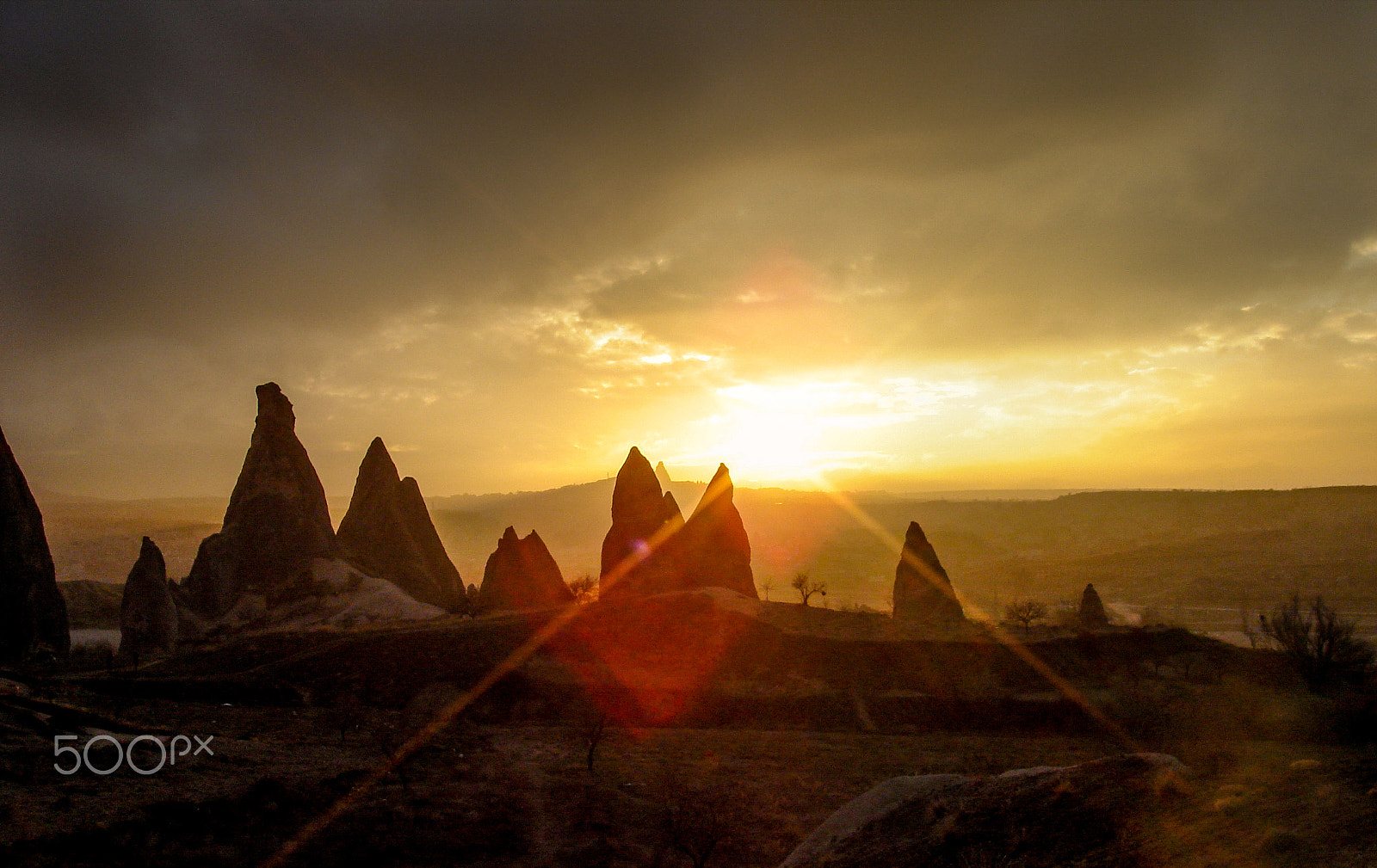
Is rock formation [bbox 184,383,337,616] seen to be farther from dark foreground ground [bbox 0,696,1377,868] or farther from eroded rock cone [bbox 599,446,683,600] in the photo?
dark foreground ground [bbox 0,696,1377,868]

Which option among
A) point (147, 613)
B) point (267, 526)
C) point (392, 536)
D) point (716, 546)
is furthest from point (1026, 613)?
point (147, 613)

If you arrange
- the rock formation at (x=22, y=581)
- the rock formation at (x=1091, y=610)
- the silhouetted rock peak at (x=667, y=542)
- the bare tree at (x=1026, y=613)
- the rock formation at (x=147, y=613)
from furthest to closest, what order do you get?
the bare tree at (x=1026, y=613) < the silhouetted rock peak at (x=667, y=542) < the rock formation at (x=1091, y=610) < the rock formation at (x=147, y=613) < the rock formation at (x=22, y=581)

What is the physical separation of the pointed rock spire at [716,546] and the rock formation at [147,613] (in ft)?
121

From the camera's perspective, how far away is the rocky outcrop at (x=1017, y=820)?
33.8ft

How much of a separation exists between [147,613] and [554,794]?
43.7 meters

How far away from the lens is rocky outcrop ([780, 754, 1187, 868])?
10305 mm

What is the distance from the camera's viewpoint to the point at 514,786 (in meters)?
24.6

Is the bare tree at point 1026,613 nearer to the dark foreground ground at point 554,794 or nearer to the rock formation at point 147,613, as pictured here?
the dark foreground ground at point 554,794

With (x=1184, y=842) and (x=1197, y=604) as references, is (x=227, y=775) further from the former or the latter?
(x=1197, y=604)

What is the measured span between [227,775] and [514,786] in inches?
333

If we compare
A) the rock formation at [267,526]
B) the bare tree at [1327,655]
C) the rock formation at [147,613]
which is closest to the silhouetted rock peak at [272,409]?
the rock formation at [267,526]

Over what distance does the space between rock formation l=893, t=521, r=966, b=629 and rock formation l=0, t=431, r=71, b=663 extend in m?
57.4

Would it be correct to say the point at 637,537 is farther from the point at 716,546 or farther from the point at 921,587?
the point at 921,587

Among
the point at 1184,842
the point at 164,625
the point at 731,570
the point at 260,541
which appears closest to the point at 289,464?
the point at 260,541
